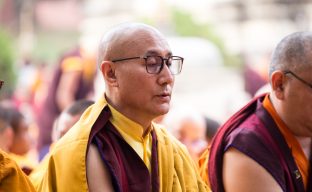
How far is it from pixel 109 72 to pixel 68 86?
14.3ft

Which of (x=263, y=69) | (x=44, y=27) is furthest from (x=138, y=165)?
(x=44, y=27)

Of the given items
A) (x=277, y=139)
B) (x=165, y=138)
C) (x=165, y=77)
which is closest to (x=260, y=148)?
(x=277, y=139)

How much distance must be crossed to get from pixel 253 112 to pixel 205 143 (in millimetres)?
1898

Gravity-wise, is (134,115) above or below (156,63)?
below

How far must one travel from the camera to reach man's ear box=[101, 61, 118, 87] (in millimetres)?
3715

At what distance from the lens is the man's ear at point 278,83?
4082mm

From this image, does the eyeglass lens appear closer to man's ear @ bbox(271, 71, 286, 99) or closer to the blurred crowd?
man's ear @ bbox(271, 71, 286, 99)

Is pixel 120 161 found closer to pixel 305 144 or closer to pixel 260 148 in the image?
pixel 260 148

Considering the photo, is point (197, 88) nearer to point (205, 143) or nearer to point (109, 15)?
point (205, 143)

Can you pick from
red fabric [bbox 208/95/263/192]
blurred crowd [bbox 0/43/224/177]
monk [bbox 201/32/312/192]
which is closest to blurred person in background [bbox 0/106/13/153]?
blurred crowd [bbox 0/43/224/177]

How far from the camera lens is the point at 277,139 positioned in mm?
4070

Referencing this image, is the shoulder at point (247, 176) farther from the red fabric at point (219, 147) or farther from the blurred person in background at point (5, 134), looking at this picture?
the blurred person in background at point (5, 134)

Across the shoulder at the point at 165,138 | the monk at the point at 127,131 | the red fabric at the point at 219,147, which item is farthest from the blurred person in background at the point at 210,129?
the monk at the point at 127,131

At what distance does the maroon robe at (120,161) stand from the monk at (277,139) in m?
0.47
